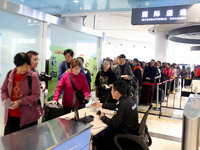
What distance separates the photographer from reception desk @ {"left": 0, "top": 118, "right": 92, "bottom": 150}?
179cm

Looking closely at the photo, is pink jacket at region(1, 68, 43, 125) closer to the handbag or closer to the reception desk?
the reception desk

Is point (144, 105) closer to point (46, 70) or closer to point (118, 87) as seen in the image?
point (46, 70)

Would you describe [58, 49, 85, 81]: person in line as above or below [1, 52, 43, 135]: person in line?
above

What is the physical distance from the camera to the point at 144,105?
788cm

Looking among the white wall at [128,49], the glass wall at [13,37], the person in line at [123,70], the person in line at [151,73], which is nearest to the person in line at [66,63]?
the glass wall at [13,37]

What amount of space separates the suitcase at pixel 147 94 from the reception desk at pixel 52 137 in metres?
5.75

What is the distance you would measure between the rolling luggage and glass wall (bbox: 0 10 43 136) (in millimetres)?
4765

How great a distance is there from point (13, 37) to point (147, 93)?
5439mm

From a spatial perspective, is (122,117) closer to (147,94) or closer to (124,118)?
(124,118)

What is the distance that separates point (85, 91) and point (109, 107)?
54 centimetres

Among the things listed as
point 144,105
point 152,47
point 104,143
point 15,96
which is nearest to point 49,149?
point 15,96

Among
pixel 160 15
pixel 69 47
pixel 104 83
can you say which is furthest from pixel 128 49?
pixel 104 83

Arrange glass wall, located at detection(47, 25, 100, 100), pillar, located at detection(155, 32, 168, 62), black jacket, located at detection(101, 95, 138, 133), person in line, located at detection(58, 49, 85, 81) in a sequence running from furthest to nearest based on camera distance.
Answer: pillar, located at detection(155, 32, 168, 62)
glass wall, located at detection(47, 25, 100, 100)
person in line, located at detection(58, 49, 85, 81)
black jacket, located at detection(101, 95, 138, 133)

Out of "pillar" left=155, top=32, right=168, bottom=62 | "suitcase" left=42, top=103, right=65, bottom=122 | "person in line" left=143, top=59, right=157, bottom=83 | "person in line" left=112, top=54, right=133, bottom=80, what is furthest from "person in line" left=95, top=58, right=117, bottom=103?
"pillar" left=155, top=32, right=168, bottom=62
